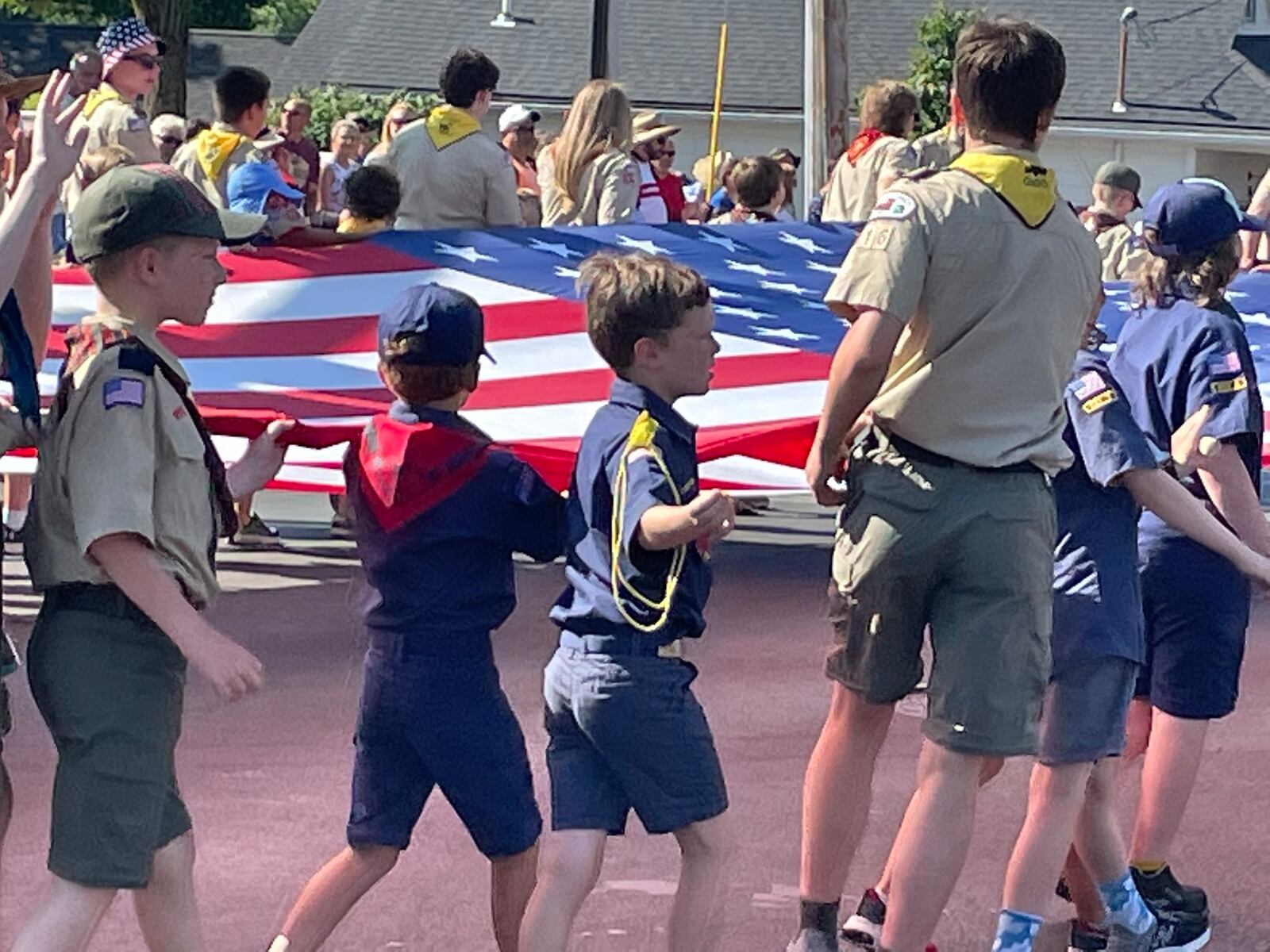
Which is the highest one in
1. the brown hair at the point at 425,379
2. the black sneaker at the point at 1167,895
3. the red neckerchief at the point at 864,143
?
the brown hair at the point at 425,379

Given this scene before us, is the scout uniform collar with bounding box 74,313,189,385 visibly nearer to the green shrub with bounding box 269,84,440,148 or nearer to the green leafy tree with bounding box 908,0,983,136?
the green shrub with bounding box 269,84,440,148

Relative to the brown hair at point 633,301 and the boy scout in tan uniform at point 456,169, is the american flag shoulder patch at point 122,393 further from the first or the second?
the boy scout in tan uniform at point 456,169

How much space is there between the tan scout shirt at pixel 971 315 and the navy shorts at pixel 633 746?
0.76 metres

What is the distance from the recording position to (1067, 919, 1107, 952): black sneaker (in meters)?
5.07

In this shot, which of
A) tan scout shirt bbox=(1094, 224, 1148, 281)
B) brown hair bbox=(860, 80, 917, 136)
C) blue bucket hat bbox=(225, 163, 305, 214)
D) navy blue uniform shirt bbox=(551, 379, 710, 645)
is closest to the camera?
navy blue uniform shirt bbox=(551, 379, 710, 645)

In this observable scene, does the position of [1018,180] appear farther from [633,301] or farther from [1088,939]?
[1088,939]

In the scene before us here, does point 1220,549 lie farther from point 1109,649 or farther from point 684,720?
point 684,720

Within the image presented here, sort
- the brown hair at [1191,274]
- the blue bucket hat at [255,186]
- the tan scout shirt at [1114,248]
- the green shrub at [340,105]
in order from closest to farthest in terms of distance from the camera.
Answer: the brown hair at [1191,274] < the blue bucket hat at [255,186] < the tan scout shirt at [1114,248] < the green shrub at [340,105]

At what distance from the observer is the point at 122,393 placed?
12.3 ft

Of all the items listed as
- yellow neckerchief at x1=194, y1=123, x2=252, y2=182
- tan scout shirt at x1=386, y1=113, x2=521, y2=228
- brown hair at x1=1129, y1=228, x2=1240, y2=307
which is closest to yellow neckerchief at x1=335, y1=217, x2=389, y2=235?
tan scout shirt at x1=386, y1=113, x2=521, y2=228

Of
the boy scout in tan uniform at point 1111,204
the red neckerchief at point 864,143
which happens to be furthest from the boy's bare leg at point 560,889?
the boy scout in tan uniform at point 1111,204

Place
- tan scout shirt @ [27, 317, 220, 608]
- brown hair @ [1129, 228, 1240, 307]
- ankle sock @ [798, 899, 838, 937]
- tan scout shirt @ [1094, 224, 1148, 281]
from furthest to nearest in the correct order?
1. tan scout shirt @ [1094, 224, 1148, 281]
2. brown hair @ [1129, 228, 1240, 307]
3. ankle sock @ [798, 899, 838, 937]
4. tan scout shirt @ [27, 317, 220, 608]

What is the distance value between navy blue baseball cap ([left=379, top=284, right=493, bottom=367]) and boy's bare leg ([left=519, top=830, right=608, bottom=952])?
0.92 m

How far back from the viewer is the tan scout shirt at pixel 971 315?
4.47m
